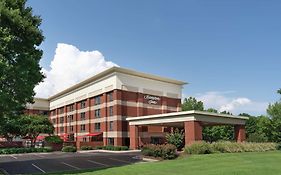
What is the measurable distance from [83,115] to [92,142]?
12207 millimetres

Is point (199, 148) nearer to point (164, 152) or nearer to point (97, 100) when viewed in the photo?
point (164, 152)

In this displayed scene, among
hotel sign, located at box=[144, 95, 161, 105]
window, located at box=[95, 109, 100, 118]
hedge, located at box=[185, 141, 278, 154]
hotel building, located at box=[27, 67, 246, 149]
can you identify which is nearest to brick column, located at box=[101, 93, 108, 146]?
hotel building, located at box=[27, 67, 246, 149]

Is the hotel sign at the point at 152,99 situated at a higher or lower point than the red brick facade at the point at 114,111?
higher

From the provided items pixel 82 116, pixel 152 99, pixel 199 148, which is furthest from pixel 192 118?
pixel 82 116

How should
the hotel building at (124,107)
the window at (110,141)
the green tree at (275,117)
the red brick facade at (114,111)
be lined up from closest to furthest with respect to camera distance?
the green tree at (275,117) < the hotel building at (124,107) < the red brick facade at (114,111) < the window at (110,141)

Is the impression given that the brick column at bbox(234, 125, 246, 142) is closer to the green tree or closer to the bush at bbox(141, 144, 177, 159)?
the green tree

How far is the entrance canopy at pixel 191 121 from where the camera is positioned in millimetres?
37625

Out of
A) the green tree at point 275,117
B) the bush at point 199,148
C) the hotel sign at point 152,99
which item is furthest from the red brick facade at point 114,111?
the bush at point 199,148

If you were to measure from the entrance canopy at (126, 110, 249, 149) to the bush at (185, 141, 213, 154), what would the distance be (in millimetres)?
2641

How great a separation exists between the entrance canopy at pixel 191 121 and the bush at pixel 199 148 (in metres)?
2.64

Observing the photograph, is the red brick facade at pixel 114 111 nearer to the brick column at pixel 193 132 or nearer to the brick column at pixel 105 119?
the brick column at pixel 105 119

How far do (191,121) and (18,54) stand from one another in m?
23.0

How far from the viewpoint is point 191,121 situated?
124ft

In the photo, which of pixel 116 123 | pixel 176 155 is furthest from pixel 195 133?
pixel 116 123
